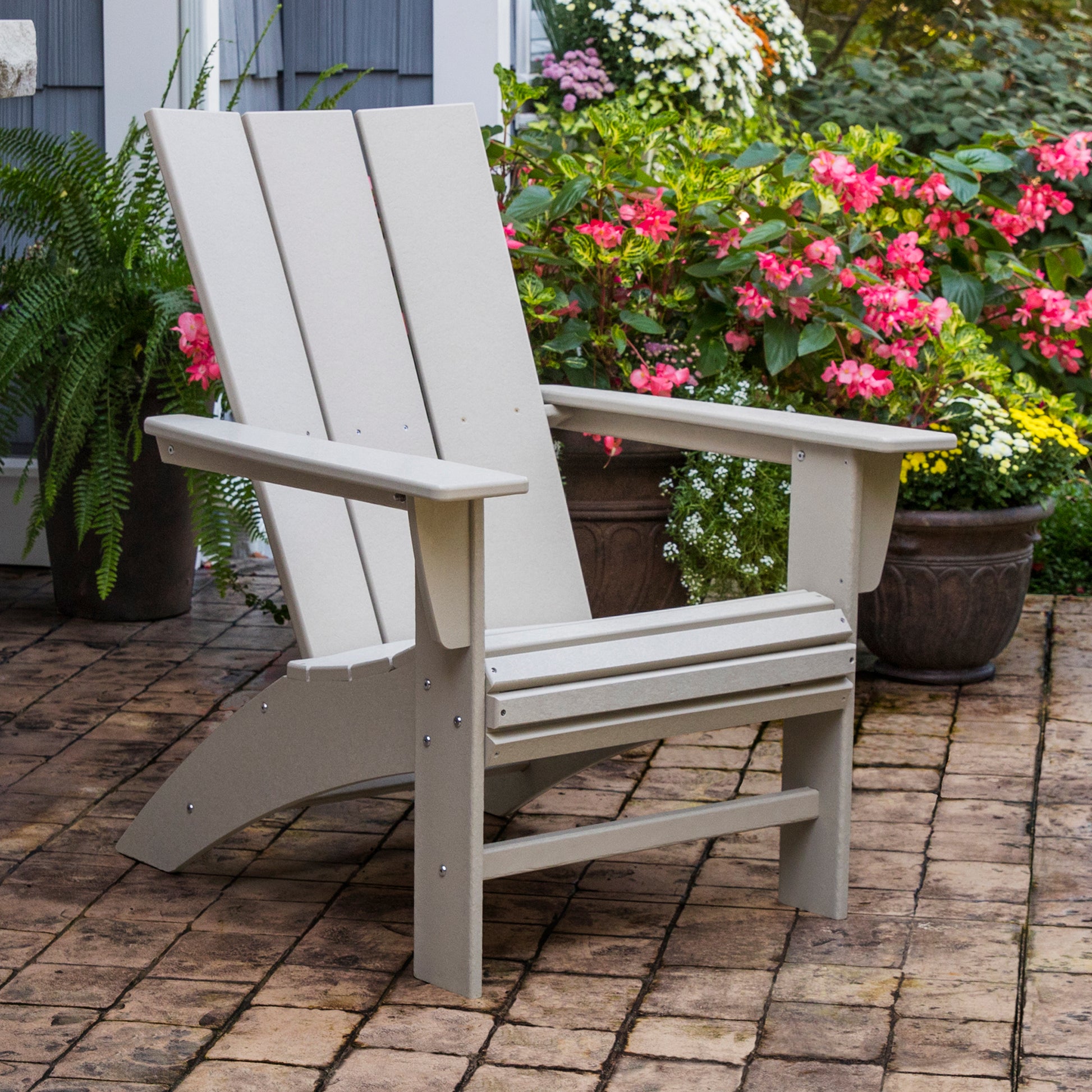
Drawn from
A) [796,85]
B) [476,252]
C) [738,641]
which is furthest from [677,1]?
[738,641]

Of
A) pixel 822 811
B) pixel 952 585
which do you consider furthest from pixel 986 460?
pixel 822 811

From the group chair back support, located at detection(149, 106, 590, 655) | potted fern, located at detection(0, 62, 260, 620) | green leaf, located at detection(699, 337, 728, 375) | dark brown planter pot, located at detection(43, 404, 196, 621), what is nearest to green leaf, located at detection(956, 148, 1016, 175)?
green leaf, located at detection(699, 337, 728, 375)

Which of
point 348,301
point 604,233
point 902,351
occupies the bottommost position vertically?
point 902,351

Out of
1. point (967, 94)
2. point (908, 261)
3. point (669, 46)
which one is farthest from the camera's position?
point (967, 94)

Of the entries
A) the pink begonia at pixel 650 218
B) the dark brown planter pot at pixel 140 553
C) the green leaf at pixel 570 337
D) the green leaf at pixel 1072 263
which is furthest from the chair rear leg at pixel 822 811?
the green leaf at pixel 1072 263

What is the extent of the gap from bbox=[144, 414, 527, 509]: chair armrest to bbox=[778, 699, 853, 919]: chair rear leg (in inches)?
25.6

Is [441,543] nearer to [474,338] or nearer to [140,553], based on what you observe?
[474,338]

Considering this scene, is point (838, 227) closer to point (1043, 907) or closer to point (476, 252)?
point (476, 252)

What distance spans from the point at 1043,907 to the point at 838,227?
1.63 meters

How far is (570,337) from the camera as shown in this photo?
306cm

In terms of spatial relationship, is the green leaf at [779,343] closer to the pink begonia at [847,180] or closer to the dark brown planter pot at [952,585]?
the pink begonia at [847,180]

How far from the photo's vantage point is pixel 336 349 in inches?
94.3

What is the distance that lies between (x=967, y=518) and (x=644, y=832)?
1.36 metres

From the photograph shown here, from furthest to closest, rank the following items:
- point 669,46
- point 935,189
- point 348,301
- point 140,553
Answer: point 669,46, point 140,553, point 935,189, point 348,301
